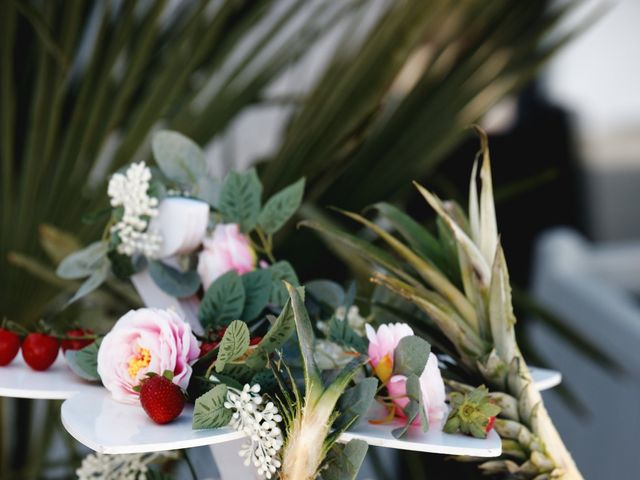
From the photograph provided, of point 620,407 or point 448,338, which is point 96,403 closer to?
point 448,338

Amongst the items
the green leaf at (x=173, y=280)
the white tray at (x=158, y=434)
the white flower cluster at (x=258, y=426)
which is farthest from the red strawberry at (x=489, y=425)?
the green leaf at (x=173, y=280)

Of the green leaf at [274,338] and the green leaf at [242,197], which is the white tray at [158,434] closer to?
the green leaf at [274,338]

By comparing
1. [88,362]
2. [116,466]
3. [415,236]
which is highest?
[415,236]

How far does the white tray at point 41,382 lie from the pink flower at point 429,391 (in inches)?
6.6

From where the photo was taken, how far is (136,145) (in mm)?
830

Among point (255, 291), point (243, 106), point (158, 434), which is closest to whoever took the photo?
point (158, 434)

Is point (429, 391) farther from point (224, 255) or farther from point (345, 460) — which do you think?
point (224, 255)

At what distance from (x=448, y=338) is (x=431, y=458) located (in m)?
0.88

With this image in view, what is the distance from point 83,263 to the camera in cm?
57

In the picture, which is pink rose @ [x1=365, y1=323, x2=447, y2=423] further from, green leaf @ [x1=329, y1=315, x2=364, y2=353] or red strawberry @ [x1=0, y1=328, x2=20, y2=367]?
red strawberry @ [x1=0, y1=328, x2=20, y2=367]

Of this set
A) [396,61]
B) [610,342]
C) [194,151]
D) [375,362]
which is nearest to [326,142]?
[396,61]

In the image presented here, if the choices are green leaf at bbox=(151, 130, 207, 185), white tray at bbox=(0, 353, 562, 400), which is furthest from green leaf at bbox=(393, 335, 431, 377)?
green leaf at bbox=(151, 130, 207, 185)

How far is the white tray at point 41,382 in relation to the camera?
0.46 metres

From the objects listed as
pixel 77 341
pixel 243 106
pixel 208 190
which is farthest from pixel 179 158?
pixel 243 106
